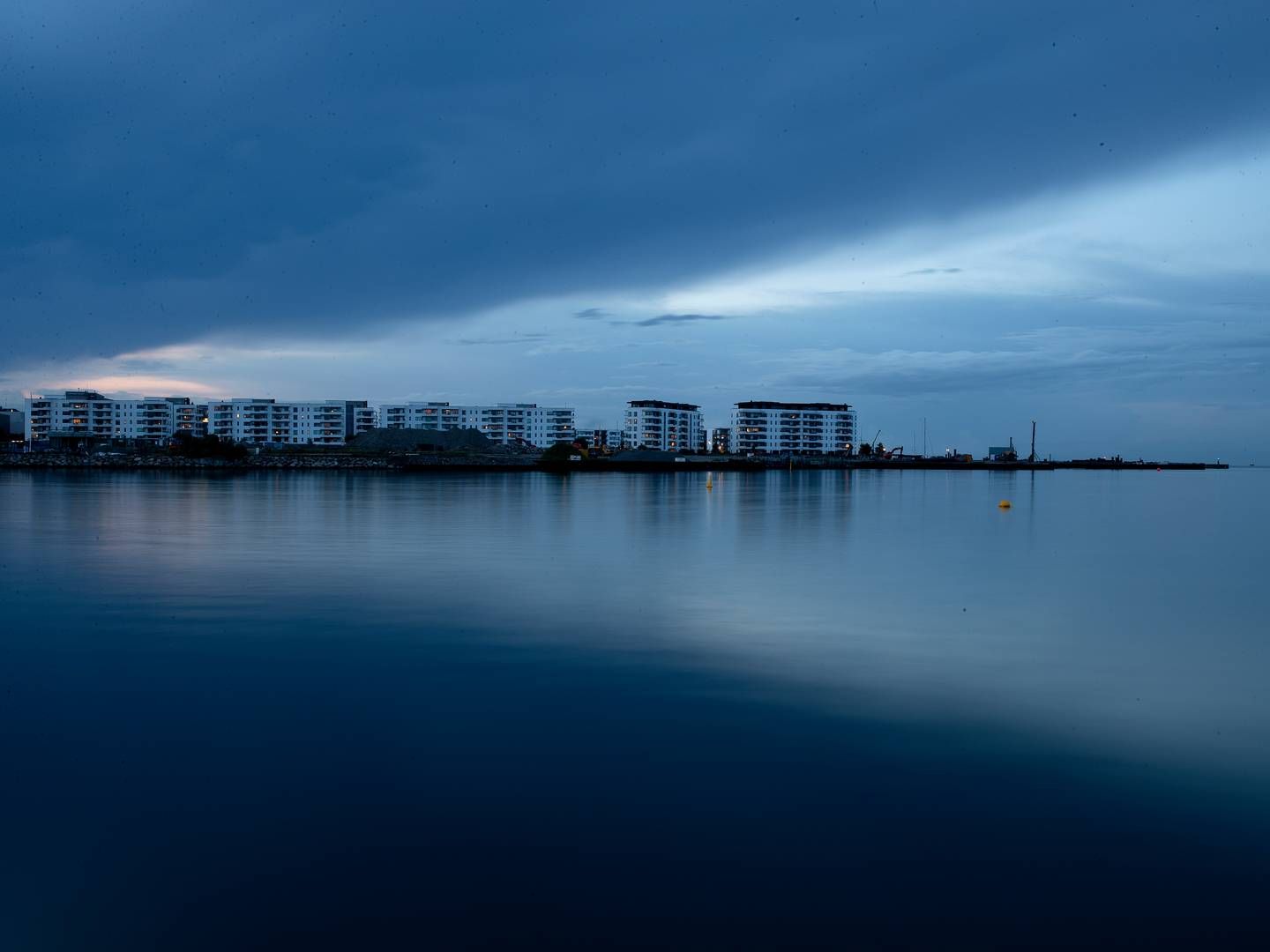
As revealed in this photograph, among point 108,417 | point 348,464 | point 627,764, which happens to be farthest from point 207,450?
point 627,764

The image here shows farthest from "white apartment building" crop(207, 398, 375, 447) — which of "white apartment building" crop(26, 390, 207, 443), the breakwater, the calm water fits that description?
the calm water

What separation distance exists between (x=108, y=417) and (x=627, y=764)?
218 m

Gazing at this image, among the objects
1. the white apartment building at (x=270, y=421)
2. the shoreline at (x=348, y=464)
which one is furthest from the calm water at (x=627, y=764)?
the white apartment building at (x=270, y=421)

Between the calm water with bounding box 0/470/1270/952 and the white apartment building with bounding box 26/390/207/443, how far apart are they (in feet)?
646

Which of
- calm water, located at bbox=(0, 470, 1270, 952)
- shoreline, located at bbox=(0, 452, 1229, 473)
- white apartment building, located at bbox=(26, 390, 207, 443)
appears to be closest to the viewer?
calm water, located at bbox=(0, 470, 1270, 952)

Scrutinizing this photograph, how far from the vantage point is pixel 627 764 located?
8.50 meters

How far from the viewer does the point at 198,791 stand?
7746 mm

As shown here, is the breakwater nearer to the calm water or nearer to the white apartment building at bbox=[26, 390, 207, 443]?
the white apartment building at bbox=[26, 390, 207, 443]

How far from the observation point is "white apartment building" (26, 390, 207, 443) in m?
190

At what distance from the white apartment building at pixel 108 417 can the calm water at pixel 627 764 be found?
196878mm

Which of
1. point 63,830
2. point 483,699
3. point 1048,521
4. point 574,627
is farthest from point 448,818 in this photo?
point 1048,521

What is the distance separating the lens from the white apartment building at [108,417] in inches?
7500

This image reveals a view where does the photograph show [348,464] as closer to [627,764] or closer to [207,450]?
[207,450]

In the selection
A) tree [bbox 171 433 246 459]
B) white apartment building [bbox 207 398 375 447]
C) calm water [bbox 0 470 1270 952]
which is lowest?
calm water [bbox 0 470 1270 952]
